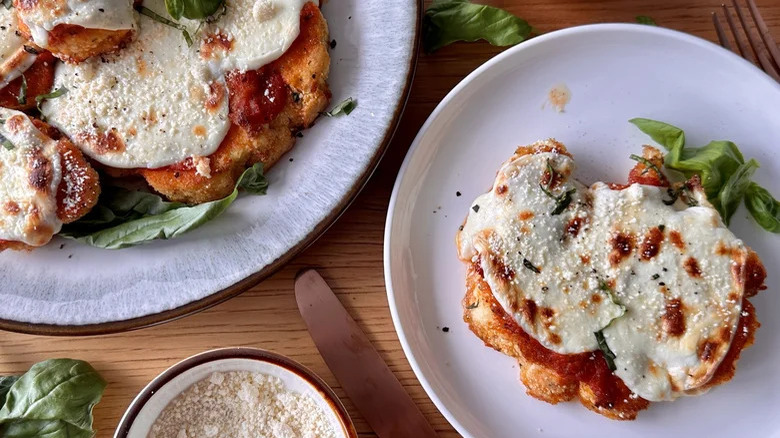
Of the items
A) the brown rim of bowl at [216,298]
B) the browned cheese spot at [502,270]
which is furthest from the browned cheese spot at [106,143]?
the browned cheese spot at [502,270]

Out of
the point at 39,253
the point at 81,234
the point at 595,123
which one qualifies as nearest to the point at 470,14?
the point at 595,123

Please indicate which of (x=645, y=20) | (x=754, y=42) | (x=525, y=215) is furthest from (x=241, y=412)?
(x=754, y=42)

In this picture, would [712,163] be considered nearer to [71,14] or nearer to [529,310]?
[529,310]

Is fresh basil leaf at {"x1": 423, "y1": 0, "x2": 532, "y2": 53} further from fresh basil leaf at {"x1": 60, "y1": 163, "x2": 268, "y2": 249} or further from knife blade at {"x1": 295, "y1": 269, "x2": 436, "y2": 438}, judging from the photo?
knife blade at {"x1": 295, "y1": 269, "x2": 436, "y2": 438}

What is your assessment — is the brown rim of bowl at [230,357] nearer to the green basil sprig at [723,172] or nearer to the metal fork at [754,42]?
the green basil sprig at [723,172]

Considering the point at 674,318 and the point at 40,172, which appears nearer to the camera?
the point at 674,318
